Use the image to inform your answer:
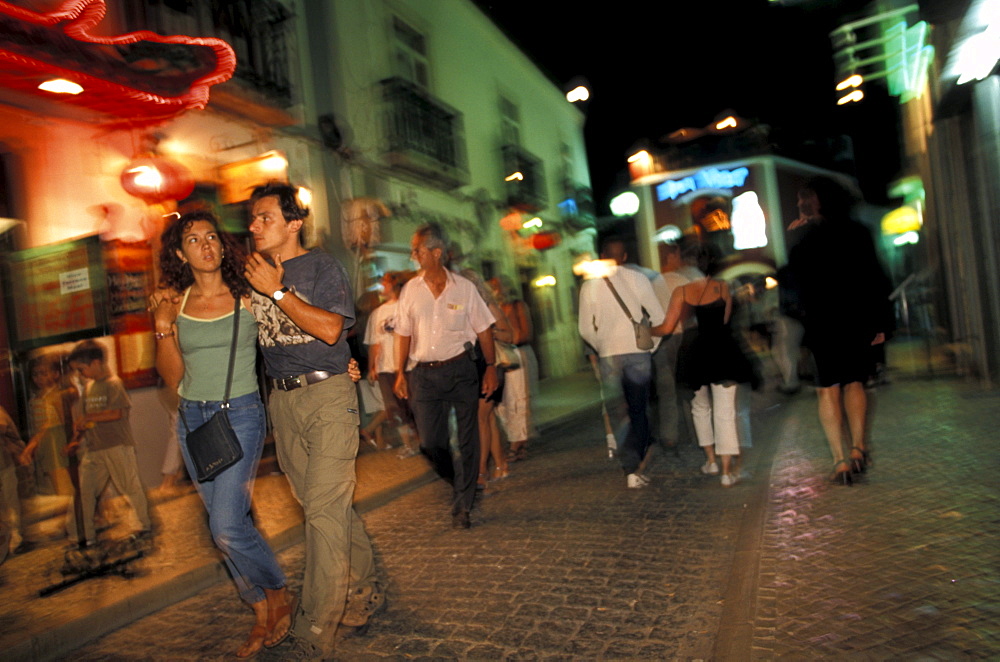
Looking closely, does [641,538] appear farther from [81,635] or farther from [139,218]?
[139,218]

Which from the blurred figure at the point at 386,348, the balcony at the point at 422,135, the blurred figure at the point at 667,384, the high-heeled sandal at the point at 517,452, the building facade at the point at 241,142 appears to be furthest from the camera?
the balcony at the point at 422,135

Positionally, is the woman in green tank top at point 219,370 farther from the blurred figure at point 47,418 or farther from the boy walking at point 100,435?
the blurred figure at point 47,418

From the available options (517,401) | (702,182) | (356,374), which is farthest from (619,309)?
(702,182)

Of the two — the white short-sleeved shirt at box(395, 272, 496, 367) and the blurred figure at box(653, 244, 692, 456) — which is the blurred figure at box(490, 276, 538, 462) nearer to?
the blurred figure at box(653, 244, 692, 456)

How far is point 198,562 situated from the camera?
470 centimetres

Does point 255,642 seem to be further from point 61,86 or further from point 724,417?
point 61,86

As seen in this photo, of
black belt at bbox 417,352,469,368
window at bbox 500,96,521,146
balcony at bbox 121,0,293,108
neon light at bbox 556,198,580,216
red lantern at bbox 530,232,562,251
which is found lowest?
black belt at bbox 417,352,469,368

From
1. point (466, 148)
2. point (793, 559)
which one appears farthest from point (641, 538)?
point (466, 148)

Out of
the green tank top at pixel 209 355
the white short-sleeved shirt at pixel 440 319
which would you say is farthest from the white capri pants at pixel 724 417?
the green tank top at pixel 209 355

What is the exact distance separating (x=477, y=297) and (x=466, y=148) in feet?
38.5

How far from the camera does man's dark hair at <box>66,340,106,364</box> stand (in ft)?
17.5

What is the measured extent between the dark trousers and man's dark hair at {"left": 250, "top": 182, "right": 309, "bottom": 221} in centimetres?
184

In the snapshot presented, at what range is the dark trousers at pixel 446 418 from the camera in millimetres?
4961

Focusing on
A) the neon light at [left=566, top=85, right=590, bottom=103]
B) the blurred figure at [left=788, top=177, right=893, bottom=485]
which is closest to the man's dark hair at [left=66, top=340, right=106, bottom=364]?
the blurred figure at [left=788, top=177, right=893, bottom=485]
